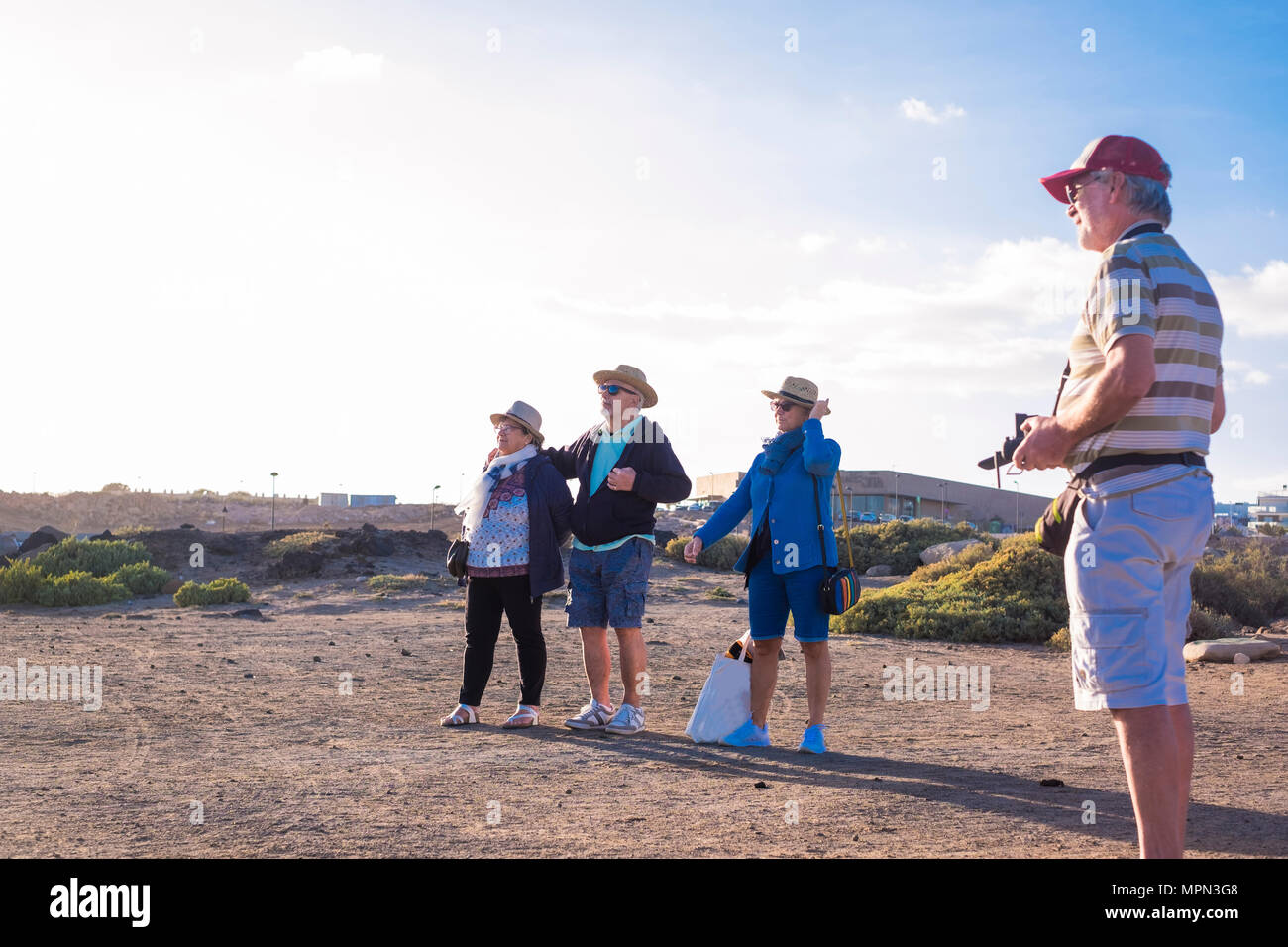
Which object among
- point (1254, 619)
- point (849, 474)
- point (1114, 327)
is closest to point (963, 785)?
point (1114, 327)

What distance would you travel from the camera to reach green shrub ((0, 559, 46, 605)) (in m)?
17.4

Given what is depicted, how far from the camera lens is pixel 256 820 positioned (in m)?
4.49

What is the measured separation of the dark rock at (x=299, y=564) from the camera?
72.0ft

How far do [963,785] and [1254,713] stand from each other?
385 centimetres

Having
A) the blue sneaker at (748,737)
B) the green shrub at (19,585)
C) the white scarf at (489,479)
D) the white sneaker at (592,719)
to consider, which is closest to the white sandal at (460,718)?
the white sneaker at (592,719)

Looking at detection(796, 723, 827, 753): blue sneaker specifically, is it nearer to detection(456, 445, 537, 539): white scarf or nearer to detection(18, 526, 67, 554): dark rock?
detection(456, 445, 537, 539): white scarf

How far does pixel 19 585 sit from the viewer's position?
17.6 meters

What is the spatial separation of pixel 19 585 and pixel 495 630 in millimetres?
13542

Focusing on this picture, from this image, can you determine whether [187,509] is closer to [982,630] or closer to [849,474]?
[849,474]

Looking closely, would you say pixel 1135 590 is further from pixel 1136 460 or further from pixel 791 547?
pixel 791 547

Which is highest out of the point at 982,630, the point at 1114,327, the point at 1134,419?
the point at 1114,327

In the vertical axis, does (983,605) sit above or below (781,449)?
below

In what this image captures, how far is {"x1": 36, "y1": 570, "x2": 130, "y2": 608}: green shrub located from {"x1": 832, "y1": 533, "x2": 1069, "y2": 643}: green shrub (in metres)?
11.5

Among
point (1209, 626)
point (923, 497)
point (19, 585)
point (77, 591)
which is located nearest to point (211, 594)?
point (77, 591)
